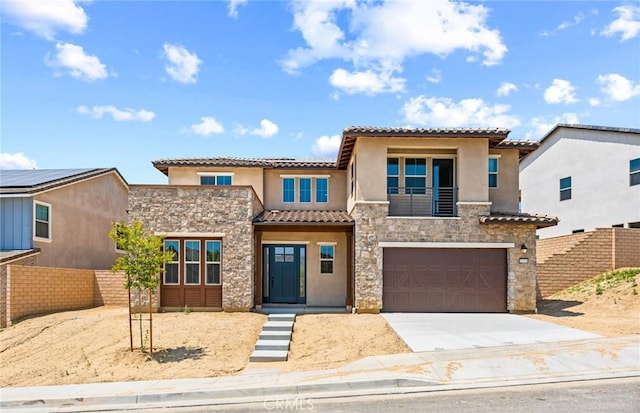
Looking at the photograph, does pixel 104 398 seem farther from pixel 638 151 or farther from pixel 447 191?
pixel 638 151

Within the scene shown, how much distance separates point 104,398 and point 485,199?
1322 centimetres

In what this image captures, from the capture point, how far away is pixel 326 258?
764 inches

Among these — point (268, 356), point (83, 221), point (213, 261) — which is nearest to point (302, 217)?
point (213, 261)

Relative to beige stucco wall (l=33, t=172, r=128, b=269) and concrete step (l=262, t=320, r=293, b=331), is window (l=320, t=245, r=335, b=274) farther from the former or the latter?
beige stucco wall (l=33, t=172, r=128, b=269)

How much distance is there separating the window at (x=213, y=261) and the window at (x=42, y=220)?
749cm

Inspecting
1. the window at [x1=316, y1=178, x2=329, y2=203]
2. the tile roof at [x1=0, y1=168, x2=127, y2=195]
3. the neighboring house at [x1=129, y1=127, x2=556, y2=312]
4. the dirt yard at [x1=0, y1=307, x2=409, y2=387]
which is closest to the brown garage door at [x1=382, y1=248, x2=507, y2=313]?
the neighboring house at [x1=129, y1=127, x2=556, y2=312]

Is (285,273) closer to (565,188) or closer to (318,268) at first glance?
(318,268)

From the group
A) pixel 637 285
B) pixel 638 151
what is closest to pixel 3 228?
pixel 637 285

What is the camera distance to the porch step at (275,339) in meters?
12.0

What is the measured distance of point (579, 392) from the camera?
8.74 meters

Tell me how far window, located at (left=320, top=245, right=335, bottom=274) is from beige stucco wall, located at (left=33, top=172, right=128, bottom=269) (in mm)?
11008

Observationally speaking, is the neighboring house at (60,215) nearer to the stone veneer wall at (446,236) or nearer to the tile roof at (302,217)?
the tile roof at (302,217)

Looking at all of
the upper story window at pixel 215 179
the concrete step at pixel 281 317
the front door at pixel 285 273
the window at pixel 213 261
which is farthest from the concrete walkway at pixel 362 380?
the upper story window at pixel 215 179

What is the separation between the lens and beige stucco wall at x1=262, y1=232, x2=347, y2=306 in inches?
757
